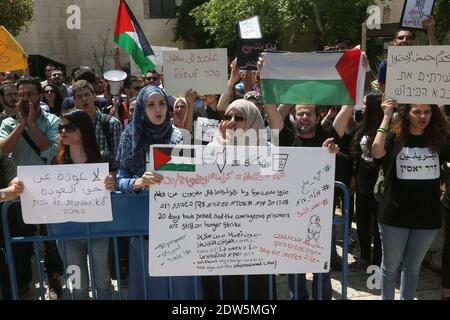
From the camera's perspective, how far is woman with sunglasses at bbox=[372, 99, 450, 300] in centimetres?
326

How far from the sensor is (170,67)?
16.3 feet

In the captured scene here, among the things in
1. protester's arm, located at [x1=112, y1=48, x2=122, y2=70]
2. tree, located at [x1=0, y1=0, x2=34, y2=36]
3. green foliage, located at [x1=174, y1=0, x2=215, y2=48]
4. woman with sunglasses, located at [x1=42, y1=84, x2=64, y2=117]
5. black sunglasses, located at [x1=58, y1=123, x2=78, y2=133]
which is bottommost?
black sunglasses, located at [x1=58, y1=123, x2=78, y2=133]

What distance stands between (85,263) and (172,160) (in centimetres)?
111

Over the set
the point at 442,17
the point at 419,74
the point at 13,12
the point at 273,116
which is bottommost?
the point at 273,116

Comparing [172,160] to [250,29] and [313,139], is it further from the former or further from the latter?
[250,29]

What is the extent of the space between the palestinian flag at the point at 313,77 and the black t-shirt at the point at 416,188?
56 centimetres

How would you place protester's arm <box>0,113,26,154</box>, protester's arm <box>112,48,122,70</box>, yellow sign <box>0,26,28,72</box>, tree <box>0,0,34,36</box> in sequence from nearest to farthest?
protester's arm <box>0,113,26,154</box> → yellow sign <box>0,26,28,72</box> → protester's arm <box>112,48,122,70</box> → tree <box>0,0,34,36</box>

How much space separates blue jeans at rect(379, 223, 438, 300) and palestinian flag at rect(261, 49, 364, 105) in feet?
3.46

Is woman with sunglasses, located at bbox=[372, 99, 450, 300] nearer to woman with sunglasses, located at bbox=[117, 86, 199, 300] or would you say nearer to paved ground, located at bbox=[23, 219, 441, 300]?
paved ground, located at bbox=[23, 219, 441, 300]

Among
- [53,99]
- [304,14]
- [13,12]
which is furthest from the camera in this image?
[304,14]

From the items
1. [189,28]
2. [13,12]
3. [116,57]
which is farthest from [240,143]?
[189,28]

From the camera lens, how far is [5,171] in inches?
141

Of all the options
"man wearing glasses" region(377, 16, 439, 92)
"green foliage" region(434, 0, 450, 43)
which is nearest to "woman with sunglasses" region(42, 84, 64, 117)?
"man wearing glasses" region(377, 16, 439, 92)
